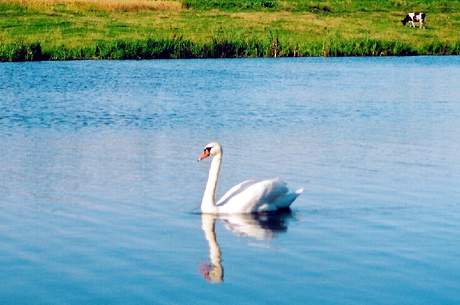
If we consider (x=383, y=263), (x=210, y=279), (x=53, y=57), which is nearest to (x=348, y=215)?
(x=383, y=263)

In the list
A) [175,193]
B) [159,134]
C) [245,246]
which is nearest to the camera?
[245,246]

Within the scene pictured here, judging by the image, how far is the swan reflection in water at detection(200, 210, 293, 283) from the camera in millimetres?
13258

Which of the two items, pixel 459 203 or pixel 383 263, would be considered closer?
pixel 383 263

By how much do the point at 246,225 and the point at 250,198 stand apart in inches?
27.7

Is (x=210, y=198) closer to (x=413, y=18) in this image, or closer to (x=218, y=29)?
(x=218, y=29)

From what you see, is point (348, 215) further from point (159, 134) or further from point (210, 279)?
point (159, 134)

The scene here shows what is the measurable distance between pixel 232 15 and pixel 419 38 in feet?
43.4

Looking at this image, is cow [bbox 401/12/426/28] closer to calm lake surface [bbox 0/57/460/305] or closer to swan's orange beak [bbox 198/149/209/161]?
calm lake surface [bbox 0/57/460/305]

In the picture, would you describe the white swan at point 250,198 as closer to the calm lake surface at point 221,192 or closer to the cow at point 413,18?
the calm lake surface at point 221,192

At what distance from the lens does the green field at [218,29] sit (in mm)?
54500

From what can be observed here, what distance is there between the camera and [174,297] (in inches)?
417

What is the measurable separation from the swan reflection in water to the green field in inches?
1459

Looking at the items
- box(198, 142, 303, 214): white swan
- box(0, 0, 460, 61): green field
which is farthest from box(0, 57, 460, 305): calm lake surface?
box(0, 0, 460, 61): green field

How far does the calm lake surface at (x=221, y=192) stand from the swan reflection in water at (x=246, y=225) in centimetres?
4
